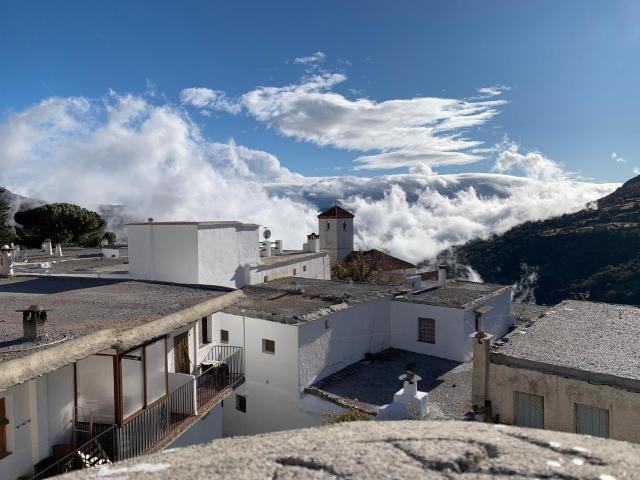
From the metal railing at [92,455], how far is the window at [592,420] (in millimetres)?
10434

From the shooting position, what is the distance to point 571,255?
72.5 meters

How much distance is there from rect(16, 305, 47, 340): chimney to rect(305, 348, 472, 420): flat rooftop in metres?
8.95

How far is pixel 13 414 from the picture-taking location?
25.0ft

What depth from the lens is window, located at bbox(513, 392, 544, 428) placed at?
38.4ft

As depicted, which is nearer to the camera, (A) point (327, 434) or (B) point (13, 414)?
(A) point (327, 434)

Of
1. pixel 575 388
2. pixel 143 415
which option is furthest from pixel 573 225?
pixel 143 415

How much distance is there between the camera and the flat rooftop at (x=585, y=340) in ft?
37.8

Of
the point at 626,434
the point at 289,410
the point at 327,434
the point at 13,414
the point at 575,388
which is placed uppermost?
the point at 327,434

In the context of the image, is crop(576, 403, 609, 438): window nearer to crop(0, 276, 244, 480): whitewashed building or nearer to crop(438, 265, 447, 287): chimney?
crop(0, 276, 244, 480): whitewashed building

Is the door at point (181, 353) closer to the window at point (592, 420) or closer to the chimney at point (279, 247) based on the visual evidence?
the window at point (592, 420)

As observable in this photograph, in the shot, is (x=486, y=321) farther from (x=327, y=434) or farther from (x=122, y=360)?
(x=327, y=434)

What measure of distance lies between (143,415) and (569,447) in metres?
8.71

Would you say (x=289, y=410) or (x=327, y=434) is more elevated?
(x=327, y=434)

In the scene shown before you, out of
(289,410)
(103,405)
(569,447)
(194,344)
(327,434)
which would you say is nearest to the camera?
(569,447)
